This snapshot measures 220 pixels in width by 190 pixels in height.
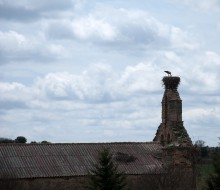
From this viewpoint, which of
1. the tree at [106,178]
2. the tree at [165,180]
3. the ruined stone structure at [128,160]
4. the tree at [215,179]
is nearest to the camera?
the tree at [215,179]

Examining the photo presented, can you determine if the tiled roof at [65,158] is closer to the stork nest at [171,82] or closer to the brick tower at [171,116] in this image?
the brick tower at [171,116]

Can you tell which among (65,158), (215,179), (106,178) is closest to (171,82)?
(65,158)

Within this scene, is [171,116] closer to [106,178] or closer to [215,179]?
[106,178]

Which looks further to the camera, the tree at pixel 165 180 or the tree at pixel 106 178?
the tree at pixel 165 180

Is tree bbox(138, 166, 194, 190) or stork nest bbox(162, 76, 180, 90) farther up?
stork nest bbox(162, 76, 180, 90)

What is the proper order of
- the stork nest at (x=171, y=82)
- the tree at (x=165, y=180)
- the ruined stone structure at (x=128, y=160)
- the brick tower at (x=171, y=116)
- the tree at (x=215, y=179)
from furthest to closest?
the stork nest at (x=171, y=82) → the brick tower at (x=171, y=116) → the ruined stone structure at (x=128, y=160) → the tree at (x=165, y=180) → the tree at (x=215, y=179)

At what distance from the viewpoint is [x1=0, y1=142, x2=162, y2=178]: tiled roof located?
3528cm

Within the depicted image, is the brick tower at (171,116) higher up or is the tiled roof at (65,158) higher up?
the brick tower at (171,116)

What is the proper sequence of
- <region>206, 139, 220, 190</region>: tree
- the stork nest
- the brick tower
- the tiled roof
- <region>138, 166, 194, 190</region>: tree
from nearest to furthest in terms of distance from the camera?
<region>206, 139, 220, 190</region>: tree, <region>138, 166, 194, 190</region>: tree, the tiled roof, the brick tower, the stork nest

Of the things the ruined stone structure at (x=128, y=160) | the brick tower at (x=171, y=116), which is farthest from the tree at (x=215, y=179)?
the brick tower at (x=171, y=116)

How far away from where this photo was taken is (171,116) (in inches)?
1667

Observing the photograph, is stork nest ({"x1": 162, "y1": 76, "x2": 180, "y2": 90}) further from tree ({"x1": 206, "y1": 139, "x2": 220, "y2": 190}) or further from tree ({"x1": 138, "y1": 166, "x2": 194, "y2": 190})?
tree ({"x1": 206, "y1": 139, "x2": 220, "y2": 190})

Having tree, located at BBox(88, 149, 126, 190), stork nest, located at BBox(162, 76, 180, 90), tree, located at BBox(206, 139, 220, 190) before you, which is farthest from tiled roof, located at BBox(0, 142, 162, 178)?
tree, located at BBox(206, 139, 220, 190)

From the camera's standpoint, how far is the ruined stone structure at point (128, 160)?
34844 millimetres
